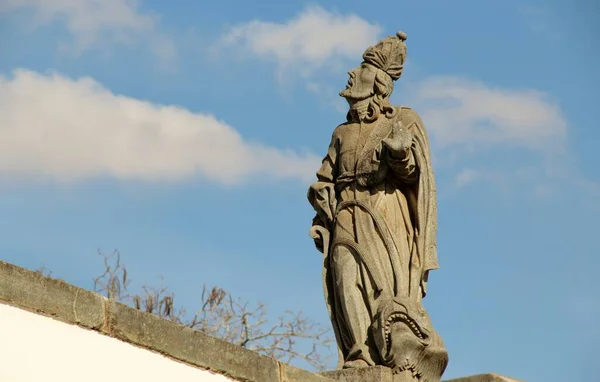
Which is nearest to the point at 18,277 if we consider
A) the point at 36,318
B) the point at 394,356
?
the point at 36,318

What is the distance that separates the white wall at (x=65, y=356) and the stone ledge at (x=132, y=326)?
0.05 m

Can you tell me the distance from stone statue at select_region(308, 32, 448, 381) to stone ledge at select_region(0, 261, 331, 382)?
1.33m

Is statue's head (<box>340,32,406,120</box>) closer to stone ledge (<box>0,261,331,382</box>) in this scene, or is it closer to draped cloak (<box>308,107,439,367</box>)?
draped cloak (<box>308,107,439,367</box>)

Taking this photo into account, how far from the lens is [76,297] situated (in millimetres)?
7645

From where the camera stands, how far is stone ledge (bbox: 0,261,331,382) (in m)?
7.38

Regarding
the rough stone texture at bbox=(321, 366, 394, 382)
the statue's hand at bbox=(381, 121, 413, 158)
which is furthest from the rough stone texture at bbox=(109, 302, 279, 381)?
the statue's hand at bbox=(381, 121, 413, 158)

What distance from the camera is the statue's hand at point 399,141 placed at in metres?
10.6

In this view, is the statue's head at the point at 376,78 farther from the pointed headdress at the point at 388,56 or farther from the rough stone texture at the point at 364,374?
the rough stone texture at the point at 364,374

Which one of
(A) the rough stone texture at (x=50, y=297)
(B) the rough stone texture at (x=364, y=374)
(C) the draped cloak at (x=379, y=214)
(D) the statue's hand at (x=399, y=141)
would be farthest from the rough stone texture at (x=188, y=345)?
(D) the statue's hand at (x=399, y=141)

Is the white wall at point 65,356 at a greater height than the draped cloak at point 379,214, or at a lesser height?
lesser

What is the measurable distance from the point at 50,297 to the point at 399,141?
383cm

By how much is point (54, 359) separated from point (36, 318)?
0.23m

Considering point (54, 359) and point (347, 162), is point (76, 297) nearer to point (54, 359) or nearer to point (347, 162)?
point (54, 359)

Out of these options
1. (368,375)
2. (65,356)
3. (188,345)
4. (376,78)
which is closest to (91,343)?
(65,356)
